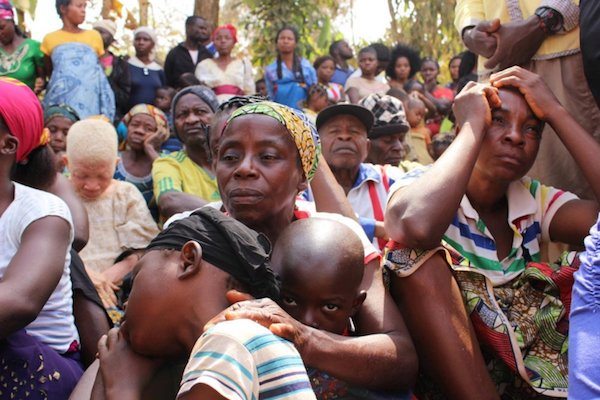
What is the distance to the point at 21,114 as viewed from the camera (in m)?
2.82

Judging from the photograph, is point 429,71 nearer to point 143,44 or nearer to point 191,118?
point 143,44

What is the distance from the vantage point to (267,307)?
189 centimetres

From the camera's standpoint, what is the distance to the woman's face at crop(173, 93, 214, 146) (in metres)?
5.05

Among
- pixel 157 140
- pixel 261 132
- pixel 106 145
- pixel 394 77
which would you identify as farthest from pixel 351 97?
pixel 261 132

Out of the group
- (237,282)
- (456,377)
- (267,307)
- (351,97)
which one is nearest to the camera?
(267,307)

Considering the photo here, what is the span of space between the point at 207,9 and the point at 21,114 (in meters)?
8.99

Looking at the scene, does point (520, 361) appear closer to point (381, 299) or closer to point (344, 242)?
point (381, 299)

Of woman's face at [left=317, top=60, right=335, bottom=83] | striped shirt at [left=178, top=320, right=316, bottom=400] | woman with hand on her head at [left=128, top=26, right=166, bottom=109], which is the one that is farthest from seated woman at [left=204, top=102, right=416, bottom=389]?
woman's face at [left=317, top=60, right=335, bottom=83]

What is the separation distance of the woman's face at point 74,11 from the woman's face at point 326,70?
3749 mm

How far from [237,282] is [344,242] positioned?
493 millimetres

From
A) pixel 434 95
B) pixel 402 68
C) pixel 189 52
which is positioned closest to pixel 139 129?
pixel 189 52

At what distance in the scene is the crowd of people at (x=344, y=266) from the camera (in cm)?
197

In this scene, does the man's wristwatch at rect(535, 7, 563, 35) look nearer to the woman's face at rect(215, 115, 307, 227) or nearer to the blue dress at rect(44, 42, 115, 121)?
the woman's face at rect(215, 115, 307, 227)

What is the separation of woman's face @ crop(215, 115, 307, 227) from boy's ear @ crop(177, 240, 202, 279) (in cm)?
62
